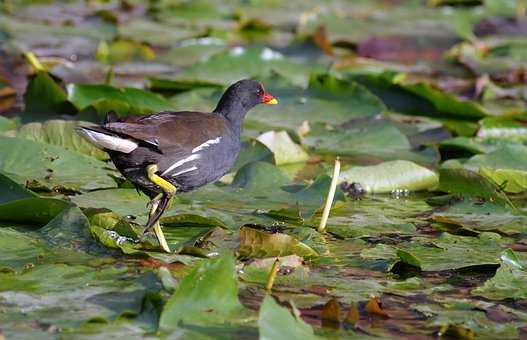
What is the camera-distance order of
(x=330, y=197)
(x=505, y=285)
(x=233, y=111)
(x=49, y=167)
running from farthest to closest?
(x=233, y=111), (x=49, y=167), (x=330, y=197), (x=505, y=285)

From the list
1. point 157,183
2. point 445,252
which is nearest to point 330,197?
point 445,252

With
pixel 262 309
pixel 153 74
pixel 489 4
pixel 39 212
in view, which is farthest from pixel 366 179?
pixel 489 4

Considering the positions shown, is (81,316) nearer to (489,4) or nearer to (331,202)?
(331,202)

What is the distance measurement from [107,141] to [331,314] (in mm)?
1248

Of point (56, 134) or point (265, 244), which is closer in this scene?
point (265, 244)

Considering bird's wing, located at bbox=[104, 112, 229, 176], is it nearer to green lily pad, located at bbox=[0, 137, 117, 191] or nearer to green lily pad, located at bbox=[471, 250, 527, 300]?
green lily pad, located at bbox=[0, 137, 117, 191]

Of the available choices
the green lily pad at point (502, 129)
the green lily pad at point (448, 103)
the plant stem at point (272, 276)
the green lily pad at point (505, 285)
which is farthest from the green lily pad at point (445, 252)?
the green lily pad at point (448, 103)

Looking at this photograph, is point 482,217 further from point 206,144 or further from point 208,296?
point 208,296

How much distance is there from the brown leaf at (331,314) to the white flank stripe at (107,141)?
1.21 metres

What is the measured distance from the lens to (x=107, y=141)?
4.42 metres

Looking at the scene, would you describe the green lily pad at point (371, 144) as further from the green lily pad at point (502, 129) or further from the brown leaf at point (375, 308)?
the brown leaf at point (375, 308)

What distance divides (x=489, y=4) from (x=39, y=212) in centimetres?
929

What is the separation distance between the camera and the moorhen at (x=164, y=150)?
447 centimetres

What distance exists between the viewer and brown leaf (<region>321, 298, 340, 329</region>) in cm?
373
